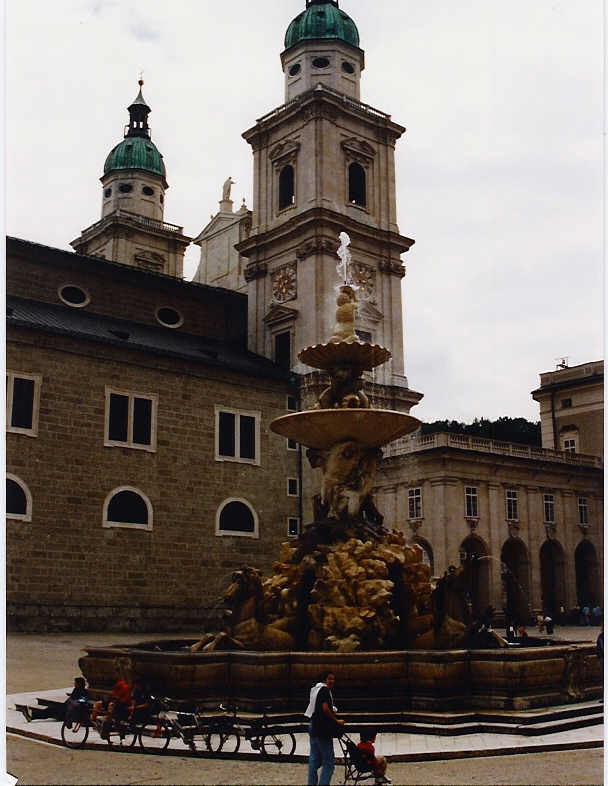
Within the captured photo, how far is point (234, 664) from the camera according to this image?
429 inches

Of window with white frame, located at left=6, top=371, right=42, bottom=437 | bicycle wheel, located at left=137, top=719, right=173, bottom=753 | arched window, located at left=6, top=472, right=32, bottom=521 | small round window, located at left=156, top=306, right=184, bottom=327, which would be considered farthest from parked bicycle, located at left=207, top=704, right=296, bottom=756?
small round window, located at left=156, top=306, right=184, bottom=327

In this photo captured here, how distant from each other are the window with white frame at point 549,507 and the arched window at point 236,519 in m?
14.6

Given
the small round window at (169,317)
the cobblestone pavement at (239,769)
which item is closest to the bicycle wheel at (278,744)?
the cobblestone pavement at (239,769)

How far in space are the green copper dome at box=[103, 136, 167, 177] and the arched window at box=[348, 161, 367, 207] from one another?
56.7 ft

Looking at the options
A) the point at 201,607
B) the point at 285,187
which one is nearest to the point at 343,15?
the point at 285,187

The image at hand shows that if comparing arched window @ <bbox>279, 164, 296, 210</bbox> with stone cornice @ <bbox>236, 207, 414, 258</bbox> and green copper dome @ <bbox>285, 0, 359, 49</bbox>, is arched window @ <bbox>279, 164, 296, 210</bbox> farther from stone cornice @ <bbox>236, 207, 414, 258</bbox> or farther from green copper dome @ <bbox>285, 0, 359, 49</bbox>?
green copper dome @ <bbox>285, 0, 359, 49</bbox>

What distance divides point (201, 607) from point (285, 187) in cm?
2108

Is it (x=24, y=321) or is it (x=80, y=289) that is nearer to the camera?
(x=24, y=321)

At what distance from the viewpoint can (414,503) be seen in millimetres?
39844

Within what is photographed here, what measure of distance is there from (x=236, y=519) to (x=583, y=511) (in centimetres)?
1832

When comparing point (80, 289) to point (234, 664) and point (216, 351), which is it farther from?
point (234, 664)

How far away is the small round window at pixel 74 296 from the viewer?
37.1m

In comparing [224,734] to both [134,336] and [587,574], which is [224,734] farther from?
[587,574]

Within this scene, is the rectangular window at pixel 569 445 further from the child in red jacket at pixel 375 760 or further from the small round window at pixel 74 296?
the child in red jacket at pixel 375 760
